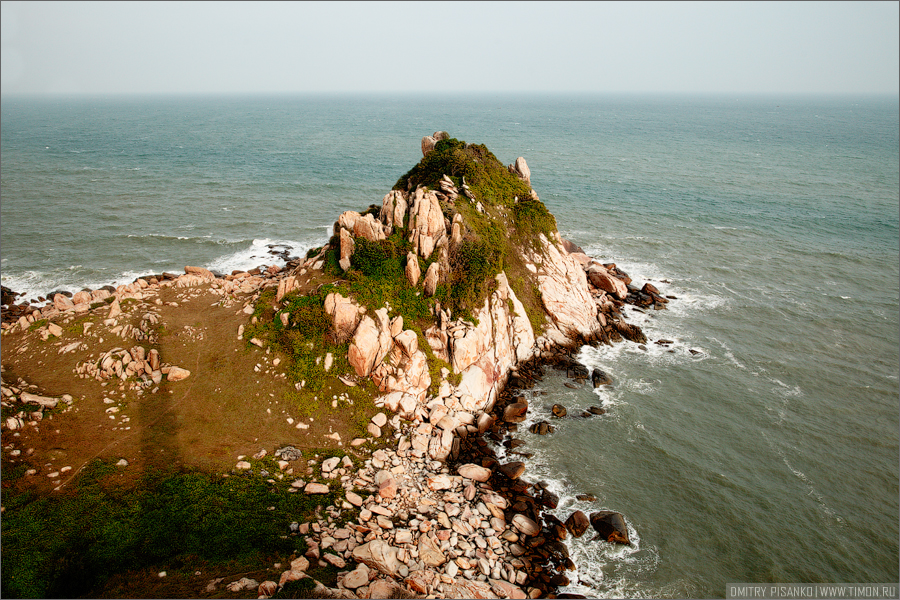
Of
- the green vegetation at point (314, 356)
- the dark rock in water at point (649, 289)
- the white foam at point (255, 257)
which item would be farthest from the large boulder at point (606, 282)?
the white foam at point (255, 257)

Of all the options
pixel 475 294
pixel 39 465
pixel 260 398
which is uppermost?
pixel 475 294

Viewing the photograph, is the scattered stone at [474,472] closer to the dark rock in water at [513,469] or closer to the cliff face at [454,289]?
the dark rock in water at [513,469]

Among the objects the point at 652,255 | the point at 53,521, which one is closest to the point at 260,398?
the point at 53,521

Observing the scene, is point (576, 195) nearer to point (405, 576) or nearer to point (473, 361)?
point (473, 361)

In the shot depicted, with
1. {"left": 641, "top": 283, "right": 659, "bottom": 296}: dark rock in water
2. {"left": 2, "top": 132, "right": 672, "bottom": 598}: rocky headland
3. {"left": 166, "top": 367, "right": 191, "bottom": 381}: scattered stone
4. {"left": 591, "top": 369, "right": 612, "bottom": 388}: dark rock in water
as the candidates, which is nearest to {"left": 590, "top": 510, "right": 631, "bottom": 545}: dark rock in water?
{"left": 2, "top": 132, "right": 672, "bottom": 598}: rocky headland

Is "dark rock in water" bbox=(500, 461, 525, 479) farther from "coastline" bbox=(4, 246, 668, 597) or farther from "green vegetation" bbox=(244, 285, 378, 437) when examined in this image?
"green vegetation" bbox=(244, 285, 378, 437)

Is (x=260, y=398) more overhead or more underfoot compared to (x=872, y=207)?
more underfoot
